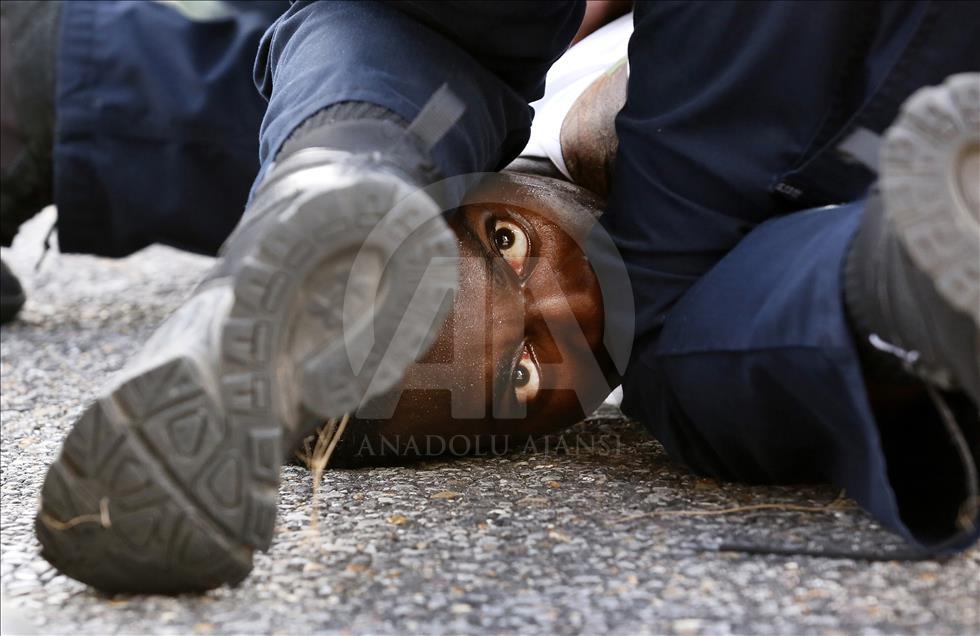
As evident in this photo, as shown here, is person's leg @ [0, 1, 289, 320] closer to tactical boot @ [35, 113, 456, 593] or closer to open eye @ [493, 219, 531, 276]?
open eye @ [493, 219, 531, 276]

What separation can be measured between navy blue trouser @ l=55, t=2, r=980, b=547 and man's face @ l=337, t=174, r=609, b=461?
5 cm

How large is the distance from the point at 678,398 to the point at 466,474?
22 cm

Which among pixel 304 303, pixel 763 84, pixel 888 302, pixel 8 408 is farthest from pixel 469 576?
pixel 8 408

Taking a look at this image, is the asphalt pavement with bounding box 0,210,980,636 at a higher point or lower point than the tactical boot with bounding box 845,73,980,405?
lower

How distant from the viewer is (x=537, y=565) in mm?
875

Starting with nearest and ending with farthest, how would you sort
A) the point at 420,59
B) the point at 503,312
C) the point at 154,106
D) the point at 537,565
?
the point at 537,565 → the point at 420,59 → the point at 503,312 → the point at 154,106

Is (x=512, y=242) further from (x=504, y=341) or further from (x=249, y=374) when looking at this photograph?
(x=249, y=374)

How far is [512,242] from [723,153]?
23 centimetres

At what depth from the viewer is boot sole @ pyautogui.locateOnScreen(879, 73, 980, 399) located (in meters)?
0.71

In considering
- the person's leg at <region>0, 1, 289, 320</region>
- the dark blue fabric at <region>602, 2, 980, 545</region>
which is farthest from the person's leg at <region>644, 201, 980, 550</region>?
the person's leg at <region>0, 1, 289, 320</region>

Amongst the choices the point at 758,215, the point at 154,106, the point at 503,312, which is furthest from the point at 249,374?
the point at 154,106

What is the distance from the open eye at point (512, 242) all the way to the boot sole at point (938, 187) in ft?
1.57

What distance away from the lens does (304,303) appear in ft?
2.55

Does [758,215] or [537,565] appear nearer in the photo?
[537,565]
